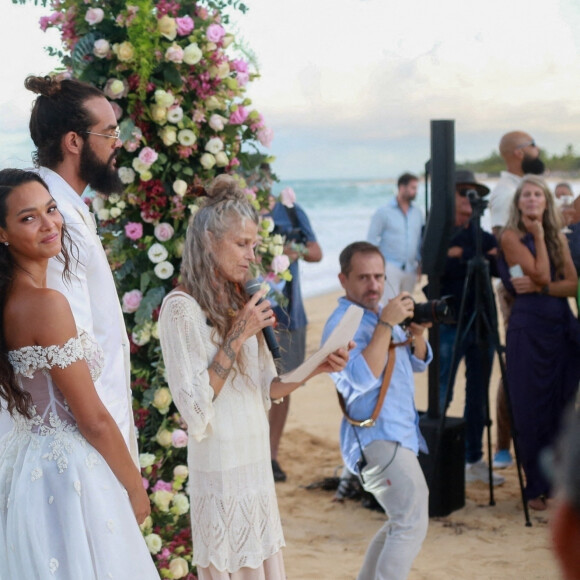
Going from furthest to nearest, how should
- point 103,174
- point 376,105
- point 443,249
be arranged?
1. point 376,105
2. point 443,249
3. point 103,174

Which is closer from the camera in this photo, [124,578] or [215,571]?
[124,578]

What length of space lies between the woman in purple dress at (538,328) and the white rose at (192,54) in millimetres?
2571

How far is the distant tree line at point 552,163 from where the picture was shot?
2581 cm

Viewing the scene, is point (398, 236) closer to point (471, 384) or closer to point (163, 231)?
point (471, 384)

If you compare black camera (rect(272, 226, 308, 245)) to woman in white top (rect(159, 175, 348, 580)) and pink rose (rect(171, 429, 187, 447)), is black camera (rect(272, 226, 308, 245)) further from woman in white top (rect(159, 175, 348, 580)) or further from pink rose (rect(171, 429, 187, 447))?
woman in white top (rect(159, 175, 348, 580))

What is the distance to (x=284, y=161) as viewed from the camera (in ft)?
120

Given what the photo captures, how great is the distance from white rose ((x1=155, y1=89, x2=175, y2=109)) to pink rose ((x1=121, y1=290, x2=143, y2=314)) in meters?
0.85

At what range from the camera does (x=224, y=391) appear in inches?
122

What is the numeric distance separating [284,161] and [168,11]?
33054 mm

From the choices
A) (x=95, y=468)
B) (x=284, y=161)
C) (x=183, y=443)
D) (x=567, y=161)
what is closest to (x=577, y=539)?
(x=95, y=468)

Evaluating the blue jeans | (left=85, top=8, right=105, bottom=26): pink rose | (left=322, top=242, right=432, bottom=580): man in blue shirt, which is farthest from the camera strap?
the blue jeans

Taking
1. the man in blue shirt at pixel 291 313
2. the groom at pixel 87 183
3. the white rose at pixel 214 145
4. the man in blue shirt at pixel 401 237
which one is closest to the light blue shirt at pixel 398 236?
the man in blue shirt at pixel 401 237

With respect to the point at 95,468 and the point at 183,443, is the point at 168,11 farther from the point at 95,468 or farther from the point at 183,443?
the point at 95,468

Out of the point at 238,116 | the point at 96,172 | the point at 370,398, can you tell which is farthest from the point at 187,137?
the point at 370,398
